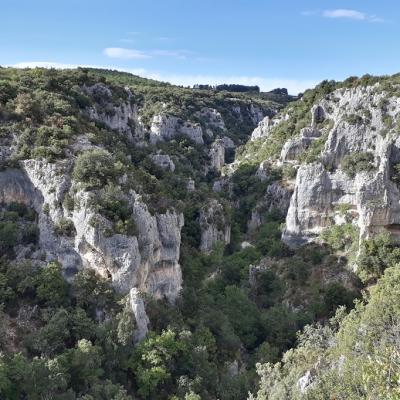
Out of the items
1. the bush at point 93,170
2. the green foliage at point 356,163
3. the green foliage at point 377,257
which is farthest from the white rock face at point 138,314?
the green foliage at point 356,163

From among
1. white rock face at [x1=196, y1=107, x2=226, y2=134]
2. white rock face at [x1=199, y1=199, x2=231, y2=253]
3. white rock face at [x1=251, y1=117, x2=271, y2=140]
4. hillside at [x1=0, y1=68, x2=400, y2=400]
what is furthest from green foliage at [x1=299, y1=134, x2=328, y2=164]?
white rock face at [x1=196, y1=107, x2=226, y2=134]

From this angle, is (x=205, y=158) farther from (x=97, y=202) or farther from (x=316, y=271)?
(x=97, y=202)

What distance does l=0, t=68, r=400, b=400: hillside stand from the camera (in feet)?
97.6

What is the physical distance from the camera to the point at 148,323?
110ft

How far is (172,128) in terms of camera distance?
Result: 312 feet

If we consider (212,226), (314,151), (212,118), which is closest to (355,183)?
(314,151)

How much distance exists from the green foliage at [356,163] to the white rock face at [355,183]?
0.45m

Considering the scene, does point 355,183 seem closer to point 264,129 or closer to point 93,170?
point 93,170

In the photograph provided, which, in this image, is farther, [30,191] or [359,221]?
[359,221]

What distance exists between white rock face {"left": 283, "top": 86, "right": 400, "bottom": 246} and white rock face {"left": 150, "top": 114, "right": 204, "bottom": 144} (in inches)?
1659

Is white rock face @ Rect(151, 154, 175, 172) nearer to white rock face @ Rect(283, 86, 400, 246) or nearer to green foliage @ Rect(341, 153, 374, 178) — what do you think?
white rock face @ Rect(283, 86, 400, 246)

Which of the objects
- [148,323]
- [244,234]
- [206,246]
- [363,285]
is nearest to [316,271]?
[363,285]

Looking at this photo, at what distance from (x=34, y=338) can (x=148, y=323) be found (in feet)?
25.8

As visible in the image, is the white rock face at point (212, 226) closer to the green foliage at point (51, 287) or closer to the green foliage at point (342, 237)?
the green foliage at point (342, 237)
